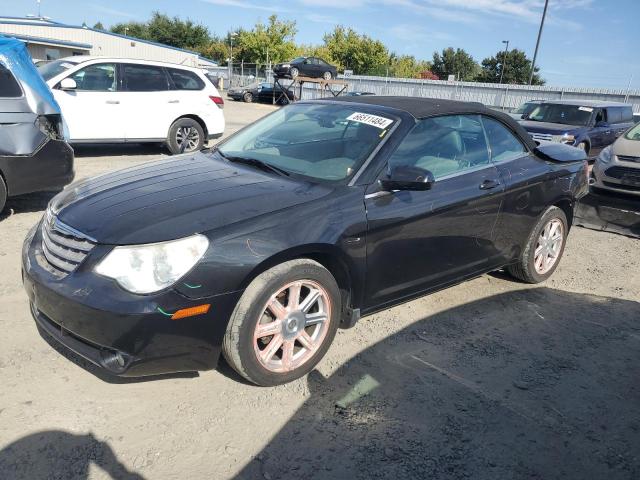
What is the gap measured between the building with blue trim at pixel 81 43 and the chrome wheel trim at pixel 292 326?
3900 centimetres

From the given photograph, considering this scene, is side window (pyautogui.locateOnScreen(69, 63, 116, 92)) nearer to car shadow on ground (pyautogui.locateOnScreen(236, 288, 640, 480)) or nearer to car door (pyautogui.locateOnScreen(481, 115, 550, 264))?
car door (pyautogui.locateOnScreen(481, 115, 550, 264))

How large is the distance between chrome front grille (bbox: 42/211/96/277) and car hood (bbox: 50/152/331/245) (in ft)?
0.13

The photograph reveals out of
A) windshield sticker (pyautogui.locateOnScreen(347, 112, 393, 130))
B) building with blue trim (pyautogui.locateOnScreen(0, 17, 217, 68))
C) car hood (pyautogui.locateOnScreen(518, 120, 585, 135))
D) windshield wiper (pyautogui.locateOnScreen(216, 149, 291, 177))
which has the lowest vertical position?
windshield wiper (pyautogui.locateOnScreen(216, 149, 291, 177))

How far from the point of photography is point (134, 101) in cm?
902

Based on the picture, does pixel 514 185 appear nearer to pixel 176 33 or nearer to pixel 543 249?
pixel 543 249

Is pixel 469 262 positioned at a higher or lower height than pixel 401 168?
lower

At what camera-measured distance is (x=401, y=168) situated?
324 cm

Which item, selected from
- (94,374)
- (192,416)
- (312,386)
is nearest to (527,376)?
(312,386)

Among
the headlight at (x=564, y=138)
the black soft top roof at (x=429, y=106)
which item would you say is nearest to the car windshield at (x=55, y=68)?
the black soft top roof at (x=429, y=106)

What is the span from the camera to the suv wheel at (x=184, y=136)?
9.59m

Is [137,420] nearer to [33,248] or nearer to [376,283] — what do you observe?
[33,248]

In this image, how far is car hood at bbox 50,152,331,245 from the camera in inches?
106

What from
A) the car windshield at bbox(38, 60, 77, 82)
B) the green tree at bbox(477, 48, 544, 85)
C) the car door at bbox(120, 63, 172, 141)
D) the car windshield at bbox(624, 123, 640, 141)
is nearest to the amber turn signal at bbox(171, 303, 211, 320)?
the car door at bbox(120, 63, 172, 141)

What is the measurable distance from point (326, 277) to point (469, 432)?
1110 mm
